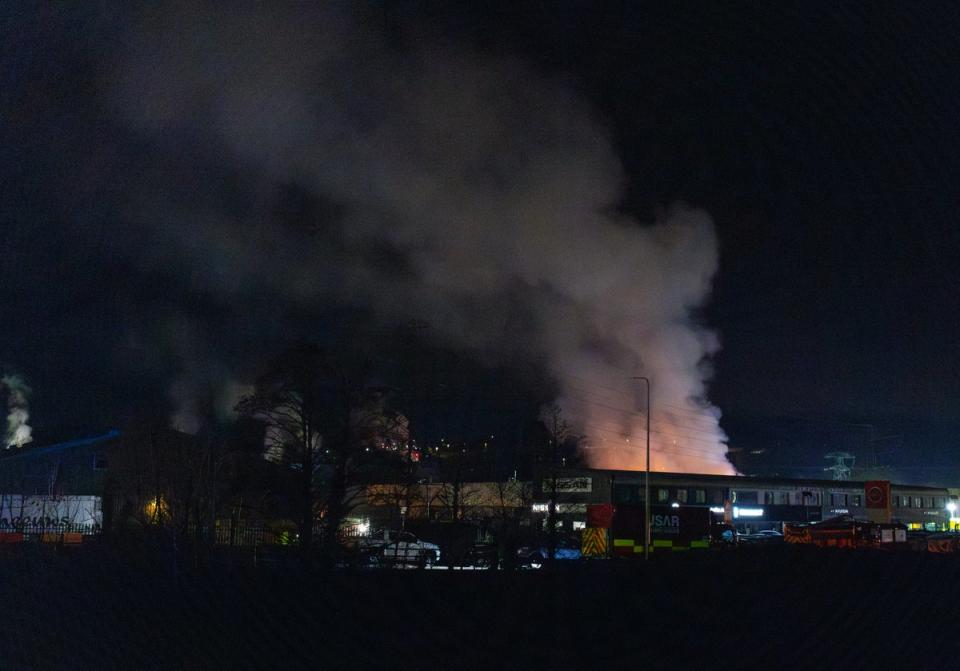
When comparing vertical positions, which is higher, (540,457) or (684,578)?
(540,457)

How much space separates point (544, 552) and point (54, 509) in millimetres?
28803

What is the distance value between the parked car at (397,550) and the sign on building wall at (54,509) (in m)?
17.3

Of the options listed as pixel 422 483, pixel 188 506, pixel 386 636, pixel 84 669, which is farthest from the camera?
pixel 422 483

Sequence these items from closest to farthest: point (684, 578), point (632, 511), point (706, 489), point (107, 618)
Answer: point (107, 618), point (684, 578), point (632, 511), point (706, 489)

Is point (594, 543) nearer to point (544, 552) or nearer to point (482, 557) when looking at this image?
point (544, 552)

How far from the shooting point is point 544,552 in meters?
42.3

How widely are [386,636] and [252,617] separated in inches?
128

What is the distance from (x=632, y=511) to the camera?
45969mm

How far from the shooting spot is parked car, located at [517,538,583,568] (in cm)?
3811

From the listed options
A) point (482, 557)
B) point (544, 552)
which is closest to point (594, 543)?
point (544, 552)

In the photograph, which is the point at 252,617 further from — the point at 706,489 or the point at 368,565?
the point at 706,489

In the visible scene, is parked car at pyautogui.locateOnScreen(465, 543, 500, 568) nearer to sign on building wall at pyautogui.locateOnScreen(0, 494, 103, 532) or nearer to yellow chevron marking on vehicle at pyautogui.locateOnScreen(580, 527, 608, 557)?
yellow chevron marking on vehicle at pyautogui.locateOnScreen(580, 527, 608, 557)

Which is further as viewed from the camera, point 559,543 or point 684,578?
point 559,543

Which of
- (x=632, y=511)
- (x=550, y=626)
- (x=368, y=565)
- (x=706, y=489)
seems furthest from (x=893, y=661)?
(x=706, y=489)
